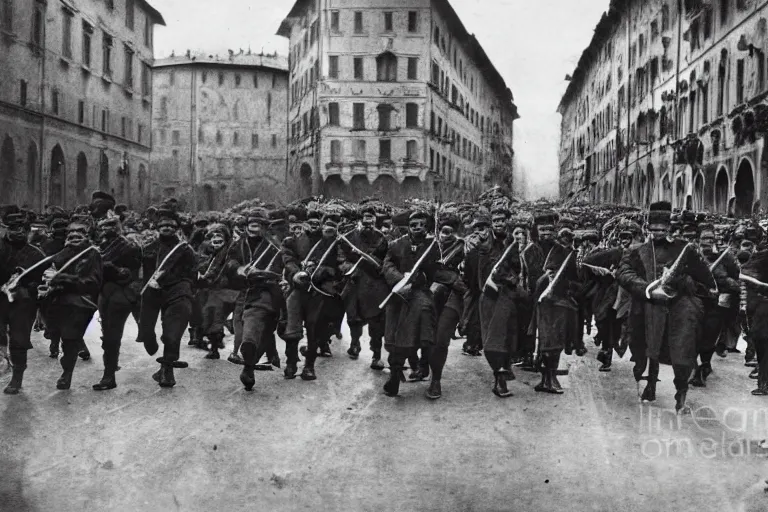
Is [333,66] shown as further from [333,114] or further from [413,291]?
[413,291]

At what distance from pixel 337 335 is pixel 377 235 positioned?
282cm

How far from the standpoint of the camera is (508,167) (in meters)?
77.6

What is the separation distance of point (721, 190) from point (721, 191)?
0.04 meters

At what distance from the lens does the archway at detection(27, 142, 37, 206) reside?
22698mm

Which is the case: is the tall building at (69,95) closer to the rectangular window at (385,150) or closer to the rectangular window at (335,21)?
the rectangular window at (335,21)

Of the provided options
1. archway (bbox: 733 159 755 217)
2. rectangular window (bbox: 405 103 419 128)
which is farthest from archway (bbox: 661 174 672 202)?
rectangular window (bbox: 405 103 419 128)

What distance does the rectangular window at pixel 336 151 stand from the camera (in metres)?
47.7

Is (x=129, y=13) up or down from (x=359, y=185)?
up

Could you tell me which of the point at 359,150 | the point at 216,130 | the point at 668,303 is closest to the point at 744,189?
the point at 216,130

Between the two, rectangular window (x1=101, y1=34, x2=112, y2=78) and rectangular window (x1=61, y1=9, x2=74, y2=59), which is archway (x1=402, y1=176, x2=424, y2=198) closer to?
rectangular window (x1=101, y1=34, x2=112, y2=78)

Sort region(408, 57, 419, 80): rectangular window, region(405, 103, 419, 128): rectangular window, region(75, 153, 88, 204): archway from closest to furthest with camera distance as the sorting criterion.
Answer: region(75, 153, 88, 204): archway → region(408, 57, 419, 80): rectangular window → region(405, 103, 419, 128): rectangular window

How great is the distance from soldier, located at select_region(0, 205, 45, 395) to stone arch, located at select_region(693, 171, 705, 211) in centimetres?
2643

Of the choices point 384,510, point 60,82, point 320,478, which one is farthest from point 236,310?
point 60,82

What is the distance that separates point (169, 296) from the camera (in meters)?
8.92
